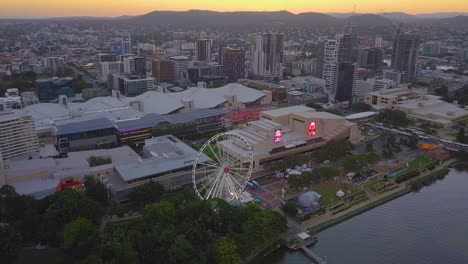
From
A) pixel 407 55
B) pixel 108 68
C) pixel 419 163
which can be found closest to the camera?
pixel 419 163

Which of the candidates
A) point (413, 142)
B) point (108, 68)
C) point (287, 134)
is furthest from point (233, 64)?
point (413, 142)

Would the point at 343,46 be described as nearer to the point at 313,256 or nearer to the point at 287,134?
the point at 287,134

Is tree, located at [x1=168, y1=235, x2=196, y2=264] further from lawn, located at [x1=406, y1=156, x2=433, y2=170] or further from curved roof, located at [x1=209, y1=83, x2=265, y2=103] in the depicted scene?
curved roof, located at [x1=209, y1=83, x2=265, y2=103]

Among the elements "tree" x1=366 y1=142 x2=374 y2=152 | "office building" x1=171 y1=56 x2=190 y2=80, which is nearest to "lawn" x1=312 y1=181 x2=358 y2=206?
"tree" x1=366 y1=142 x2=374 y2=152

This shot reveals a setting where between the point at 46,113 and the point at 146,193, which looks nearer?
the point at 146,193

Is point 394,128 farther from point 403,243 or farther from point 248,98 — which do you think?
point 403,243

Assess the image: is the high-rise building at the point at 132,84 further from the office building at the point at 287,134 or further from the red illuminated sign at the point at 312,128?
the red illuminated sign at the point at 312,128

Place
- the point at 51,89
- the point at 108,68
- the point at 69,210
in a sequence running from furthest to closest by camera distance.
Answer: the point at 108,68, the point at 51,89, the point at 69,210

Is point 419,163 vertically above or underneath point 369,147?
underneath
